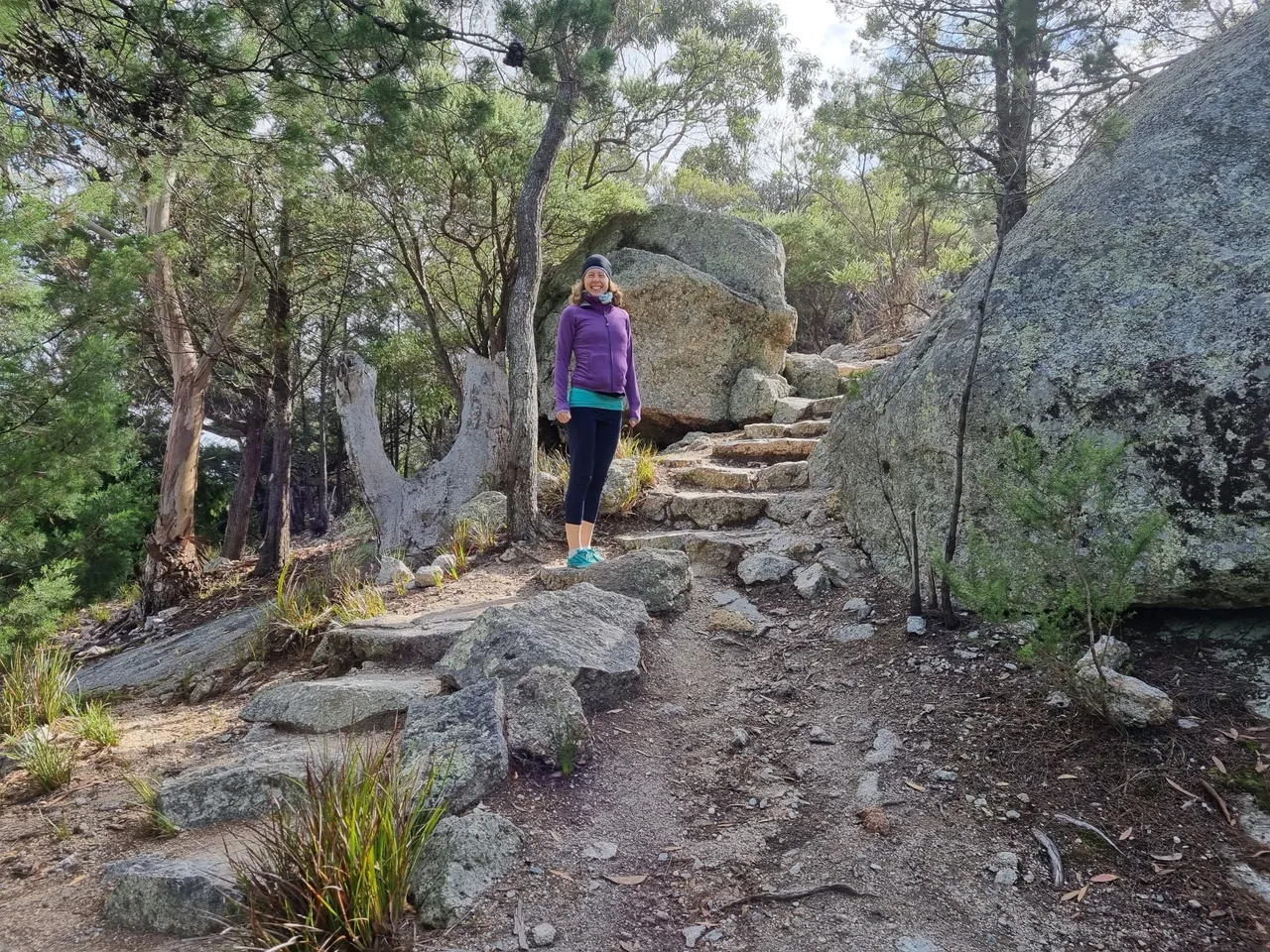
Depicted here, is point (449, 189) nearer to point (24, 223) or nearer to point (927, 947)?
point (24, 223)

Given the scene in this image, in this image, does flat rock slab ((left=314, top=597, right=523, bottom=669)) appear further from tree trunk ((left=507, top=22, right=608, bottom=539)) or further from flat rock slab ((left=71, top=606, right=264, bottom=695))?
tree trunk ((left=507, top=22, right=608, bottom=539))

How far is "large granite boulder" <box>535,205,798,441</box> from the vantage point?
31.7 feet

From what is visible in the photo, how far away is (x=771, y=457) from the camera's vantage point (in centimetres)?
761

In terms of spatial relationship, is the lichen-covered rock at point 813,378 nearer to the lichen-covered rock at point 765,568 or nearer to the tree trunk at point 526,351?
the tree trunk at point 526,351

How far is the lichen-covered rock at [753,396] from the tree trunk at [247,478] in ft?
23.6

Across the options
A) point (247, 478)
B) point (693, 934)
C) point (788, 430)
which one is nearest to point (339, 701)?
point (693, 934)

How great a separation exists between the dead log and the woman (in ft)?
8.46

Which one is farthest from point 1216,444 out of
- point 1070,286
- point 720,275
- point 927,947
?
point 720,275

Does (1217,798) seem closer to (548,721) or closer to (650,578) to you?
(548,721)

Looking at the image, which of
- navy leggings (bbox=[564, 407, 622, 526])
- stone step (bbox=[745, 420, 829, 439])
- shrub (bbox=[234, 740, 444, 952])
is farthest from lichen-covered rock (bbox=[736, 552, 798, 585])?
stone step (bbox=[745, 420, 829, 439])

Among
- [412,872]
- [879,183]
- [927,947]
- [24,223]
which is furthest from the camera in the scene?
[879,183]

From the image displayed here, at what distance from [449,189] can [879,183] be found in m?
11.3

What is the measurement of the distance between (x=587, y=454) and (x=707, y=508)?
1.77 meters

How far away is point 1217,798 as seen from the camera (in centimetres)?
223
